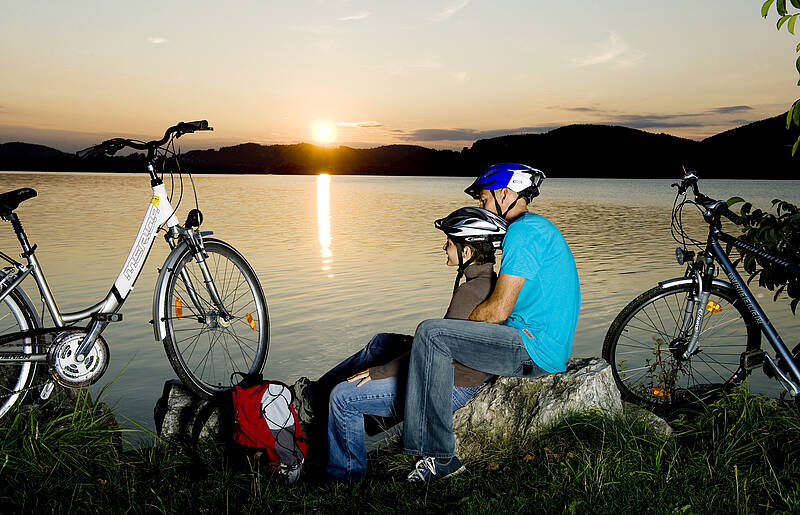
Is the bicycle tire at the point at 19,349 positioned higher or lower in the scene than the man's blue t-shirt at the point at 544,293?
lower

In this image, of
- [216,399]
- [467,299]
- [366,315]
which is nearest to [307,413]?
[216,399]

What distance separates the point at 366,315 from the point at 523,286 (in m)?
6.46

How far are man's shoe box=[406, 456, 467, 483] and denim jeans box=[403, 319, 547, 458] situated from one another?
4cm

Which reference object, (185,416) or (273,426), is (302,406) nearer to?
(273,426)

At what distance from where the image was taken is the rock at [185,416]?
4543 millimetres

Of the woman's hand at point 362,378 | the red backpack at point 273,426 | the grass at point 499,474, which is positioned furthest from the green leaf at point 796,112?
the red backpack at point 273,426

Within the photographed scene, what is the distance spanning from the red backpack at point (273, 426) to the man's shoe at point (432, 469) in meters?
0.80

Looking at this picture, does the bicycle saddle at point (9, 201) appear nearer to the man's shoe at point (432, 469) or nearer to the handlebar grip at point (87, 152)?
the handlebar grip at point (87, 152)

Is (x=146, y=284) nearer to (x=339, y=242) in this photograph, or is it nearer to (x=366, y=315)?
(x=366, y=315)

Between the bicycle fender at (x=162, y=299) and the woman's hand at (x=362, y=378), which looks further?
the bicycle fender at (x=162, y=299)

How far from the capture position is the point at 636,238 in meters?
19.7

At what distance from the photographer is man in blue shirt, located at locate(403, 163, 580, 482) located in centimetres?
361

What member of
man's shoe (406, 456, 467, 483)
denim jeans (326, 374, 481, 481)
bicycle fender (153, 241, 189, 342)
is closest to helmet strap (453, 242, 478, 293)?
denim jeans (326, 374, 481, 481)

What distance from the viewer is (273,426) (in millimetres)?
4090
